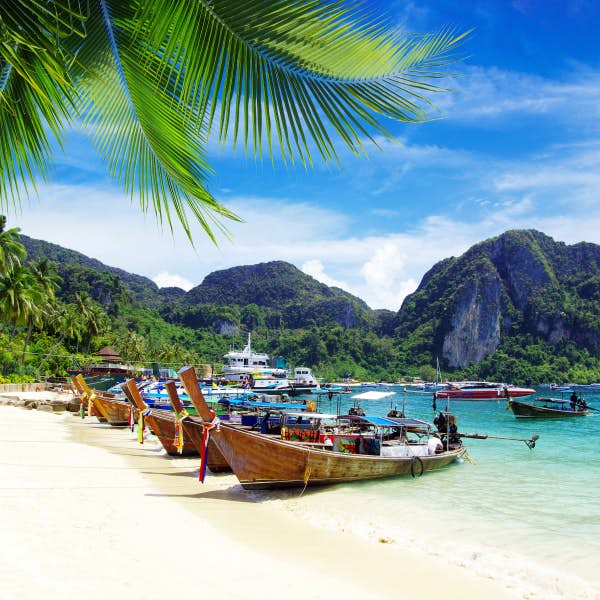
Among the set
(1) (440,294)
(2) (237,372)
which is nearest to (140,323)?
(2) (237,372)

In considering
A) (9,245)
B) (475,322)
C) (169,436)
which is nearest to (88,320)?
(9,245)

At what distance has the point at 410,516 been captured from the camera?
9922 millimetres

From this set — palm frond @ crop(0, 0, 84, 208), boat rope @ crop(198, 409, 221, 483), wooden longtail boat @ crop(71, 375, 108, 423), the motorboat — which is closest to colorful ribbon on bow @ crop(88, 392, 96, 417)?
wooden longtail boat @ crop(71, 375, 108, 423)

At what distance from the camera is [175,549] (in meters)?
6.26

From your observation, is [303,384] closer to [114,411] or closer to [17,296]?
[17,296]

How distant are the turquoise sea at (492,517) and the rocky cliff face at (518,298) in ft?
415

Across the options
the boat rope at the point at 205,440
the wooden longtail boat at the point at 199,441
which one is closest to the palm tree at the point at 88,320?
the wooden longtail boat at the point at 199,441

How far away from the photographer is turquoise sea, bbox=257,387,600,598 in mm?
7219

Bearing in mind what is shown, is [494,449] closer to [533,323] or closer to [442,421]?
[442,421]

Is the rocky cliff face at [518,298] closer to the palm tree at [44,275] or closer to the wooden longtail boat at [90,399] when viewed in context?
the palm tree at [44,275]

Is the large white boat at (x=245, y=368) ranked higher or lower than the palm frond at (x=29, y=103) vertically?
lower

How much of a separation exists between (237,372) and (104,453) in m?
59.3

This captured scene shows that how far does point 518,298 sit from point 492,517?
145 meters

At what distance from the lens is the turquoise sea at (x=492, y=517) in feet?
23.7
